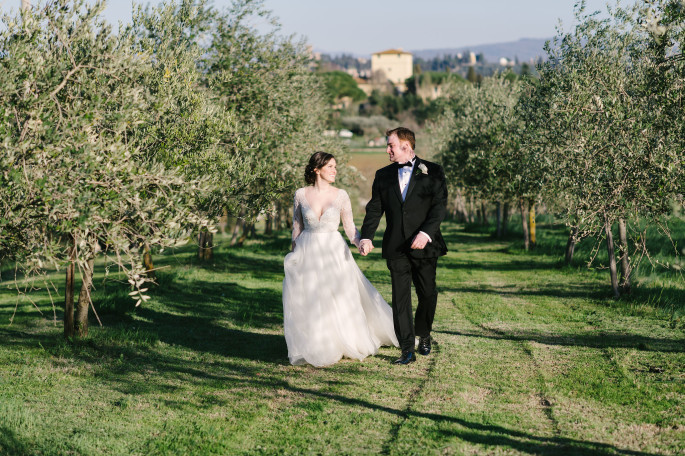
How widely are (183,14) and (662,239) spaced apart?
1836 cm

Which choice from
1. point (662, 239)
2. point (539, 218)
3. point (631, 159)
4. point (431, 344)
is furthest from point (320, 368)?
point (539, 218)

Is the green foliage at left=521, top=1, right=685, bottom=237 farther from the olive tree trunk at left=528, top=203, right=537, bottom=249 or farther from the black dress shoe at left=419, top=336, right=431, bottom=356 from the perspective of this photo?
the olive tree trunk at left=528, top=203, right=537, bottom=249

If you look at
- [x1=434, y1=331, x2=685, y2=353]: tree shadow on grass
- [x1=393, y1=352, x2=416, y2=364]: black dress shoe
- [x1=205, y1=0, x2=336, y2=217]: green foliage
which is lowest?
[x1=434, y1=331, x2=685, y2=353]: tree shadow on grass

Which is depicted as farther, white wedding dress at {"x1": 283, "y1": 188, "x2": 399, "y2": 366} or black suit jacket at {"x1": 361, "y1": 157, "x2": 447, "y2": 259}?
white wedding dress at {"x1": 283, "y1": 188, "x2": 399, "y2": 366}

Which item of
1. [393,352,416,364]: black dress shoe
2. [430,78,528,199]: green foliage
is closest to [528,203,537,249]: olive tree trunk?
[430,78,528,199]: green foliage

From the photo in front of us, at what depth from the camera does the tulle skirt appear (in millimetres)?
8812

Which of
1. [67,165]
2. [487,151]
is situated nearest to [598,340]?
[67,165]

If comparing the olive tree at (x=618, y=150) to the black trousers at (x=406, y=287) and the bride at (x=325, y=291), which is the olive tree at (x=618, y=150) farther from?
the bride at (x=325, y=291)

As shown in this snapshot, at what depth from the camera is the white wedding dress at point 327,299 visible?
883 centimetres

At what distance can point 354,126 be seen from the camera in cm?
13262

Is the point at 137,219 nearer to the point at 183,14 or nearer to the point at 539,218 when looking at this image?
the point at 183,14

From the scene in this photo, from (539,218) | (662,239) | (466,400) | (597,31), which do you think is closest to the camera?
(466,400)

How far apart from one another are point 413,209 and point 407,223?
21 cm

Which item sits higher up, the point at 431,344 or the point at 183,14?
the point at 183,14
